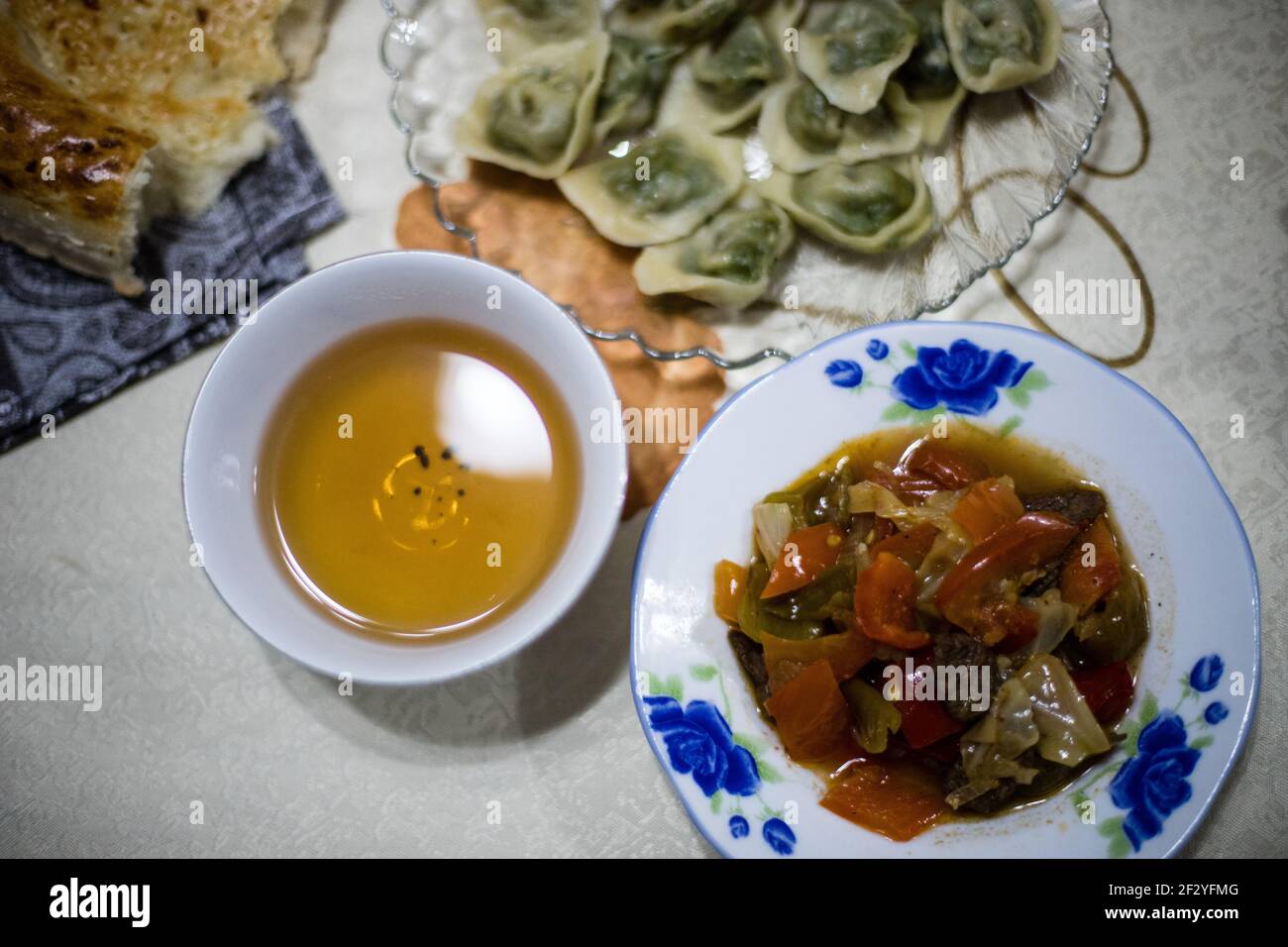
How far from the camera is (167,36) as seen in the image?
1.89 meters

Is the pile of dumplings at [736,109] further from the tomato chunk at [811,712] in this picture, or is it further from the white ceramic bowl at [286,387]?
the tomato chunk at [811,712]

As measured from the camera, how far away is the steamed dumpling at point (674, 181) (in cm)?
193

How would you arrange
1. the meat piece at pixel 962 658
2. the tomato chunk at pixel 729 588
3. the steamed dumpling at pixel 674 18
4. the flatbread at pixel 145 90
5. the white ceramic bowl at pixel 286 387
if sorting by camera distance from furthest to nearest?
the steamed dumpling at pixel 674 18
the flatbread at pixel 145 90
the tomato chunk at pixel 729 588
the meat piece at pixel 962 658
the white ceramic bowl at pixel 286 387

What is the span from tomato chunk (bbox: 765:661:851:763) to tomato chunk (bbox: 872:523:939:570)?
22 centimetres

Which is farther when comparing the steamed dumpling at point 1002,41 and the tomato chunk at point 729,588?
the steamed dumpling at point 1002,41

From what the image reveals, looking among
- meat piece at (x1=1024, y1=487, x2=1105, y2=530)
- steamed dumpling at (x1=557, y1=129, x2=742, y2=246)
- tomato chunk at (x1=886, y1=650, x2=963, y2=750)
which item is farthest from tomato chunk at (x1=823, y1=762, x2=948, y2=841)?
steamed dumpling at (x1=557, y1=129, x2=742, y2=246)

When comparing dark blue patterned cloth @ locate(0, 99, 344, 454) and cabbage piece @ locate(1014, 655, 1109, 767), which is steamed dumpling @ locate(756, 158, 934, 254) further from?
dark blue patterned cloth @ locate(0, 99, 344, 454)

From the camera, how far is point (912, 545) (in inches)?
62.6

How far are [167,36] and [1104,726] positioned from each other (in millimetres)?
2182

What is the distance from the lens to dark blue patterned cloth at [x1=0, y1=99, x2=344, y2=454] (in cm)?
190

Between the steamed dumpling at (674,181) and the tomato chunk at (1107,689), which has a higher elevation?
the steamed dumpling at (674,181)

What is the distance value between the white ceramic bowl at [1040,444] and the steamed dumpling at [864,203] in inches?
10.0

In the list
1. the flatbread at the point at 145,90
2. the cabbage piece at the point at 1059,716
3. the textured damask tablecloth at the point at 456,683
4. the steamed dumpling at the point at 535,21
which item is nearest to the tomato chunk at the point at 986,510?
the cabbage piece at the point at 1059,716
